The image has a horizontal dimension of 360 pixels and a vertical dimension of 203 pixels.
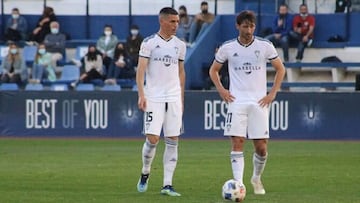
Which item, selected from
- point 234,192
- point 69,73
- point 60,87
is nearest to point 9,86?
point 60,87

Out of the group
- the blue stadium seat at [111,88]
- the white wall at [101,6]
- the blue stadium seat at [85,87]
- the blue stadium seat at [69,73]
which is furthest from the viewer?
the white wall at [101,6]

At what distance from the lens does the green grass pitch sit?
46.3 feet

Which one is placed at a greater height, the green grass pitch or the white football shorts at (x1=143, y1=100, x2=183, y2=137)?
the white football shorts at (x1=143, y1=100, x2=183, y2=137)

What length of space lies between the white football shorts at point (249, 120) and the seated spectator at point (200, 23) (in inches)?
770

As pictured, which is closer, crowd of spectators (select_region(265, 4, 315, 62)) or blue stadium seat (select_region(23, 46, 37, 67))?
crowd of spectators (select_region(265, 4, 315, 62))

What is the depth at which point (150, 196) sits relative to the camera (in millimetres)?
14047

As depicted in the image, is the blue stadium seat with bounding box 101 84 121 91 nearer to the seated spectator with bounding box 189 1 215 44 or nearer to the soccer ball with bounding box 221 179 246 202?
the seated spectator with bounding box 189 1 215 44

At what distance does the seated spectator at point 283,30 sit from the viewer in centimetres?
3244

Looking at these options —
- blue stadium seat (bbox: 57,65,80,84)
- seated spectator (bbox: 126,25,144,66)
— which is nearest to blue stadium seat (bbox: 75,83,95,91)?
blue stadium seat (bbox: 57,65,80,84)

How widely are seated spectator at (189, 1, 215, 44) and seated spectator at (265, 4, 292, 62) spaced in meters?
2.11

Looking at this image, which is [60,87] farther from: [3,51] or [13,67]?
[3,51]

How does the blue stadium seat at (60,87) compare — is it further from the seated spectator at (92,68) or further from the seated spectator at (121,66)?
the seated spectator at (121,66)

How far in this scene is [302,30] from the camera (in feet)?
108

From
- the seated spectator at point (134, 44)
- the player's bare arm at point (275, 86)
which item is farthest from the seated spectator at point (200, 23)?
the player's bare arm at point (275, 86)
